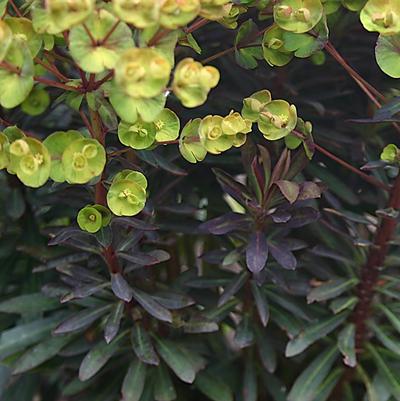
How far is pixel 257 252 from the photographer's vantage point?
1169 mm

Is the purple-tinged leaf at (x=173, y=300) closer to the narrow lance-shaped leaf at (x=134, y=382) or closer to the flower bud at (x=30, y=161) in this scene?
the narrow lance-shaped leaf at (x=134, y=382)

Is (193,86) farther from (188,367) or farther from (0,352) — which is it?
(0,352)

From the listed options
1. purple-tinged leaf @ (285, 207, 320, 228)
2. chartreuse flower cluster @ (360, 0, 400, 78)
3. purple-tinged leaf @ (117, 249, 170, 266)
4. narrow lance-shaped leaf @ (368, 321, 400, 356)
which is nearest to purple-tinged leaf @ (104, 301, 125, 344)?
purple-tinged leaf @ (117, 249, 170, 266)

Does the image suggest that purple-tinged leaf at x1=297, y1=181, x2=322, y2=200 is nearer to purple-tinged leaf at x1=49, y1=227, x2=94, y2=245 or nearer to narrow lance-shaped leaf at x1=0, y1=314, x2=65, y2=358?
purple-tinged leaf at x1=49, y1=227, x2=94, y2=245

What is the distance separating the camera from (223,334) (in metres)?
1.70

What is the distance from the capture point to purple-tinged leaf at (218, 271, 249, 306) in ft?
4.12

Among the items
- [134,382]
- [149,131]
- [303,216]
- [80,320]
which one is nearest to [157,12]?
[149,131]

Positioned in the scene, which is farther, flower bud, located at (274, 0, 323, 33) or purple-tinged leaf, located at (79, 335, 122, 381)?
purple-tinged leaf, located at (79, 335, 122, 381)

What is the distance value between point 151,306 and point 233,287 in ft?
0.54

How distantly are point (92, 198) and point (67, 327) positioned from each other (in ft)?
0.72

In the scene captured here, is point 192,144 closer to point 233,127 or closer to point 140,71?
point 233,127

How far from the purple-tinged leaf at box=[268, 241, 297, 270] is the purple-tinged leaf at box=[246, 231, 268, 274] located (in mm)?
24

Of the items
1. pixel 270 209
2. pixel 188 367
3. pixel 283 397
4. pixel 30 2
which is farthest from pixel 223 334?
pixel 30 2

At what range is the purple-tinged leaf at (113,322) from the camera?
45.8 inches
